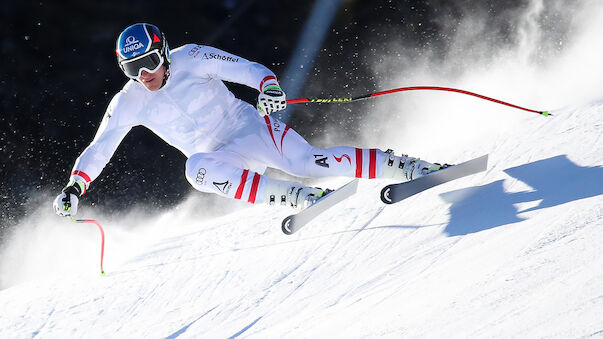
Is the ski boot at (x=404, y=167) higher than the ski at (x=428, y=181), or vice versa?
the ski boot at (x=404, y=167)

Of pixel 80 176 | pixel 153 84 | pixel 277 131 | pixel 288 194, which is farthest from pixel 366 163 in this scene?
pixel 80 176

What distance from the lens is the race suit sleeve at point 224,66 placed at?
3.67m

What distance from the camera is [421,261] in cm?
295

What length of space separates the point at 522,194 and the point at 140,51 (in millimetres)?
2248

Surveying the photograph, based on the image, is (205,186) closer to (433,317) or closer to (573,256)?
(433,317)

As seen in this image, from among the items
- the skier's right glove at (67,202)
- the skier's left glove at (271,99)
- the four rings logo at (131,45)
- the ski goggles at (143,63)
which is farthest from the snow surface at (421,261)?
the four rings logo at (131,45)

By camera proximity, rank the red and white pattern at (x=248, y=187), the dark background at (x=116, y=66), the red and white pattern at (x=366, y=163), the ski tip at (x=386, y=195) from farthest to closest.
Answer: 1. the dark background at (x=116, y=66)
2. the red and white pattern at (x=366, y=163)
3. the red and white pattern at (x=248, y=187)
4. the ski tip at (x=386, y=195)

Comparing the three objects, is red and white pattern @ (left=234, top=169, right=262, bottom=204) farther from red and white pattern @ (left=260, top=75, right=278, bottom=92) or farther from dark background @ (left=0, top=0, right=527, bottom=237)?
dark background @ (left=0, top=0, right=527, bottom=237)

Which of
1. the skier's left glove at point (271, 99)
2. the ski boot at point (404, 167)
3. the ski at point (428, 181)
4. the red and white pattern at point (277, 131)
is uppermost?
the skier's left glove at point (271, 99)

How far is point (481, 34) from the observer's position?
7223mm

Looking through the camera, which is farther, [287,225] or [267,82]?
[267,82]

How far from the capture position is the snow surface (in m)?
2.23

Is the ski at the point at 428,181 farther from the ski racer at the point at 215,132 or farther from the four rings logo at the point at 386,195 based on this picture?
the ski racer at the point at 215,132

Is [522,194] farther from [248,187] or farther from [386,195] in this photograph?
[248,187]
